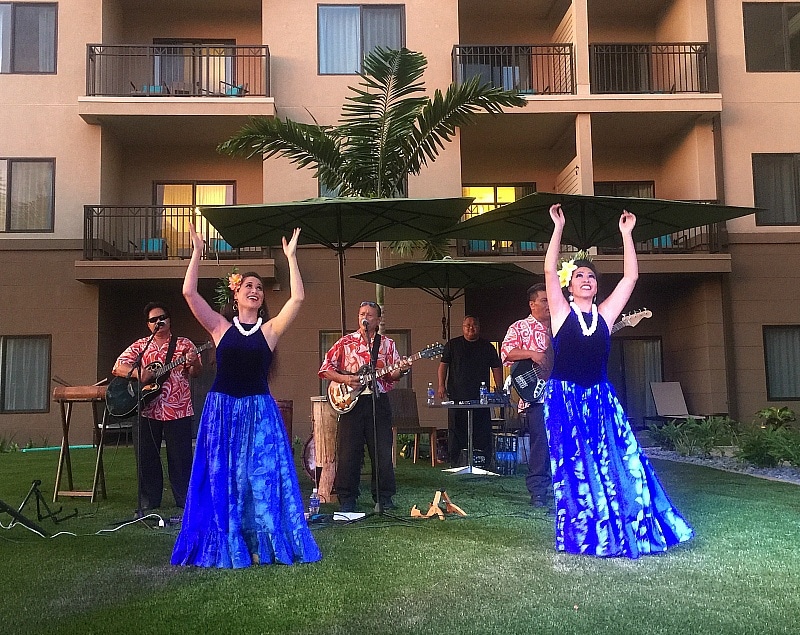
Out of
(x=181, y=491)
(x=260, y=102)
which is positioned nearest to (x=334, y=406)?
(x=181, y=491)

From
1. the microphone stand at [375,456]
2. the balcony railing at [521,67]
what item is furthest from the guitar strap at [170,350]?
the balcony railing at [521,67]

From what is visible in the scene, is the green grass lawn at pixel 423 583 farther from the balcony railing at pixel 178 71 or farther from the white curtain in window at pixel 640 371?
the balcony railing at pixel 178 71

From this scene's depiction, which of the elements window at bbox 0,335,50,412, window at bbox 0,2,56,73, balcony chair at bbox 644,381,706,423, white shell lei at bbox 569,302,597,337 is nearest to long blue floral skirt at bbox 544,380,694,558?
white shell lei at bbox 569,302,597,337

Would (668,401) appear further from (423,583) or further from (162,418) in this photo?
(423,583)

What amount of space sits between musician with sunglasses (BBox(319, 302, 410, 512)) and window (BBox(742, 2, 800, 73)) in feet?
40.5

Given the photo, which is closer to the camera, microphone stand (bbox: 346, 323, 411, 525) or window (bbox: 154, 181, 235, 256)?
microphone stand (bbox: 346, 323, 411, 525)

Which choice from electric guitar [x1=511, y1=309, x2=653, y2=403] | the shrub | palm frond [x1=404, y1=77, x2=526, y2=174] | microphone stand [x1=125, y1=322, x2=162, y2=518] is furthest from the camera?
the shrub

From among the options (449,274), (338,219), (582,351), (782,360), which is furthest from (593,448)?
(782,360)

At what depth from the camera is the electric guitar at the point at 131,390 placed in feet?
21.2

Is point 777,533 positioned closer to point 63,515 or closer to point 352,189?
point 63,515

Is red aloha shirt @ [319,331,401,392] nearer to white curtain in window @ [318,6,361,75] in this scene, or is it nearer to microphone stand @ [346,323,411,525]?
microphone stand @ [346,323,411,525]

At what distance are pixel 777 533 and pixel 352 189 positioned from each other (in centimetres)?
668

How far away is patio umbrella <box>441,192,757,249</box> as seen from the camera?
555cm

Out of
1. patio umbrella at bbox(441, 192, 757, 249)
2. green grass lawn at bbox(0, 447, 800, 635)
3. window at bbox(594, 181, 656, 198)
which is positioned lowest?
green grass lawn at bbox(0, 447, 800, 635)
